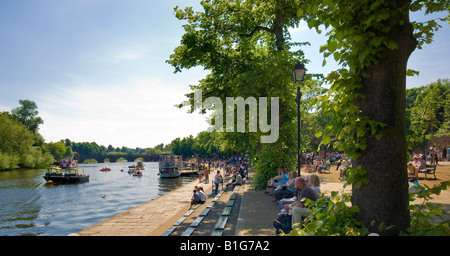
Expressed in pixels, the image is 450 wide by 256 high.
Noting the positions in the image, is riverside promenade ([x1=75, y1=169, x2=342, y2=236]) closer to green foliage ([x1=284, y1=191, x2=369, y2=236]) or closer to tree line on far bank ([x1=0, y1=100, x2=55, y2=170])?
green foliage ([x1=284, y1=191, x2=369, y2=236])

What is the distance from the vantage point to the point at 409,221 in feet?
11.2

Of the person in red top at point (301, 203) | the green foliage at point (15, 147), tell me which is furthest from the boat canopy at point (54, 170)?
the person in red top at point (301, 203)

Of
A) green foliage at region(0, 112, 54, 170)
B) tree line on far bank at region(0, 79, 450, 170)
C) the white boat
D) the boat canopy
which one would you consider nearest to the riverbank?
tree line on far bank at region(0, 79, 450, 170)

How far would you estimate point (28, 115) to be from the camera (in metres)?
87.6

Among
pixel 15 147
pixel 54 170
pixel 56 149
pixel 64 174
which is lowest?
pixel 64 174

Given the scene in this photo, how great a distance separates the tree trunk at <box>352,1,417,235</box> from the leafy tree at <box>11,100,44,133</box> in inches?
4033

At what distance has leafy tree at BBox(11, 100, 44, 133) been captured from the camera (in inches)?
3383

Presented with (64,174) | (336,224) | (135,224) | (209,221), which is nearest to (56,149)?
(64,174)

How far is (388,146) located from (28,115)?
4118 inches

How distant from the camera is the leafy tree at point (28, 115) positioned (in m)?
85.9

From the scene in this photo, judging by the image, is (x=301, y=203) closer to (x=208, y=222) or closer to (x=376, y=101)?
(x=376, y=101)
